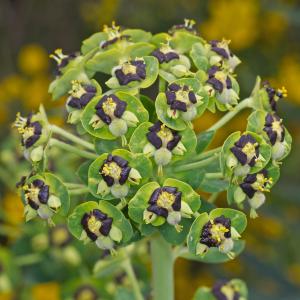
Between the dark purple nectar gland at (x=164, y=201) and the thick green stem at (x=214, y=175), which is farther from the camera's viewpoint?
the thick green stem at (x=214, y=175)

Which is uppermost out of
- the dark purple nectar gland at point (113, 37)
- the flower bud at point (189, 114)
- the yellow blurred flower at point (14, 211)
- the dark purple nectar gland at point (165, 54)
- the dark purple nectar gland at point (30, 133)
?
the yellow blurred flower at point (14, 211)

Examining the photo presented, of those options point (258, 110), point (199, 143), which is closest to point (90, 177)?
point (199, 143)

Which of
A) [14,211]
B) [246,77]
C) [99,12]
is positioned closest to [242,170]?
[14,211]

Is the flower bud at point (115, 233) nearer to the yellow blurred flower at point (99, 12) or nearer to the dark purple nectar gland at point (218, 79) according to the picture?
the dark purple nectar gland at point (218, 79)

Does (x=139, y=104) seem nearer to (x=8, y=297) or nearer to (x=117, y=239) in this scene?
(x=117, y=239)

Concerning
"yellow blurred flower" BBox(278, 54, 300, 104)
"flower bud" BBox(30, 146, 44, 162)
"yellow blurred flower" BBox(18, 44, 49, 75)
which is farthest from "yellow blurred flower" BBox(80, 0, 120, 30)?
"flower bud" BBox(30, 146, 44, 162)

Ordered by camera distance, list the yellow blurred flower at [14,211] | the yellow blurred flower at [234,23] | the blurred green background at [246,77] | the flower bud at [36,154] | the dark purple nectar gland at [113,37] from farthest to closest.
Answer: the yellow blurred flower at [234,23]
the blurred green background at [246,77]
the yellow blurred flower at [14,211]
the dark purple nectar gland at [113,37]
the flower bud at [36,154]

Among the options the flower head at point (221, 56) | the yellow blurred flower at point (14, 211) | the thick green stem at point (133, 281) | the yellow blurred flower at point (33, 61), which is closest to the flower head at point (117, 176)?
the flower head at point (221, 56)
